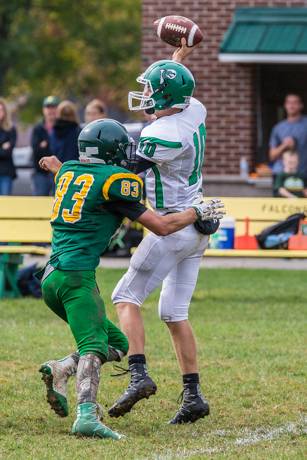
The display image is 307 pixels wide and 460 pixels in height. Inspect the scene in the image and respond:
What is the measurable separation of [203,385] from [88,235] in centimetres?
195

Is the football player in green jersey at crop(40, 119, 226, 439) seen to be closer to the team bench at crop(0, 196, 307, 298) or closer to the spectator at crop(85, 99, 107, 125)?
the team bench at crop(0, 196, 307, 298)

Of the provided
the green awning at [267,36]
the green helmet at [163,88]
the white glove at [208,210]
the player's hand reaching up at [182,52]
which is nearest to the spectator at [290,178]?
the green awning at [267,36]

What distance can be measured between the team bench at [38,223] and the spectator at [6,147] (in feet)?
7.88

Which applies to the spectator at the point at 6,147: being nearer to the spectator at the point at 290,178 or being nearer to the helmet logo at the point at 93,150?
the spectator at the point at 290,178

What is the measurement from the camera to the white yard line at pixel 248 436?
622cm

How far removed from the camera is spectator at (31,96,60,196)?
15.4m

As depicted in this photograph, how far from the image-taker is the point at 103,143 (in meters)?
6.68

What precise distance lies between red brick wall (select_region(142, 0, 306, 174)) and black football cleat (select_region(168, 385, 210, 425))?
11.1m

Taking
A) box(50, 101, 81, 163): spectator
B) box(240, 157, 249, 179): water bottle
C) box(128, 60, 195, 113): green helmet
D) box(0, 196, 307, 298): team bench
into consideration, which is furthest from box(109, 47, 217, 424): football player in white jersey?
box(240, 157, 249, 179): water bottle

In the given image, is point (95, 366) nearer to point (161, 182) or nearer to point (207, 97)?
point (161, 182)

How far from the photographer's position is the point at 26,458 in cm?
611

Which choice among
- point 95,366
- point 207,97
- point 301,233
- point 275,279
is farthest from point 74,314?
point 207,97

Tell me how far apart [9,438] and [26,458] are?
52cm

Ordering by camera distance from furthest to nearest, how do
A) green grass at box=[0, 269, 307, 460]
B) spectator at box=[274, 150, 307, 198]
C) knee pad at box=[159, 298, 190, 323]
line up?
spectator at box=[274, 150, 307, 198], knee pad at box=[159, 298, 190, 323], green grass at box=[0, 269, 307, 460]
